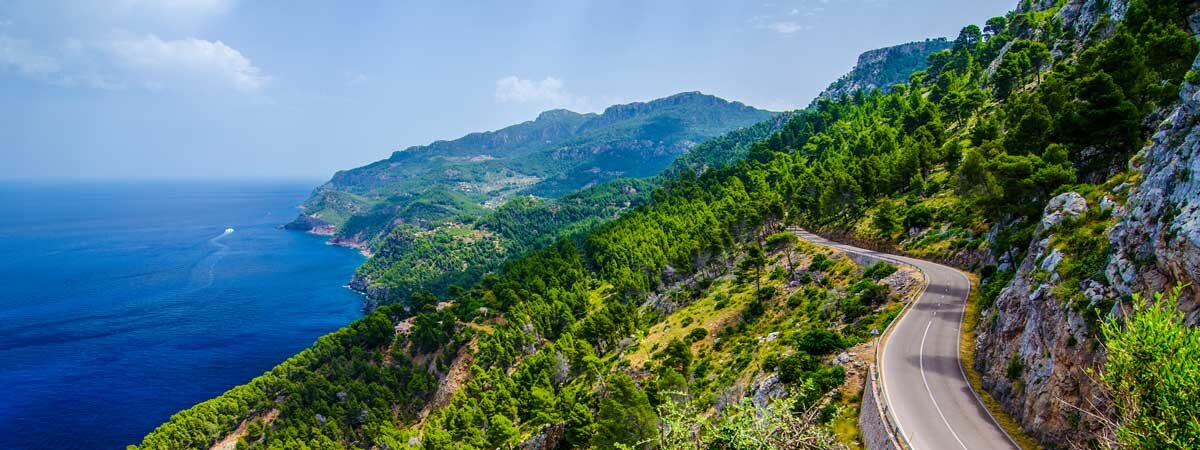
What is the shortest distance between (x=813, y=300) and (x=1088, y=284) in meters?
35.5

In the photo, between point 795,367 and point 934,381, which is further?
point 795,367

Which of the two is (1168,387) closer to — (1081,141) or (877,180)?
(1081,141)

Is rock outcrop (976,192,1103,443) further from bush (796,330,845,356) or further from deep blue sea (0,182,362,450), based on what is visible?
deep blue sea (0,182,362,450)

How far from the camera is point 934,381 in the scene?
3325 centimetres

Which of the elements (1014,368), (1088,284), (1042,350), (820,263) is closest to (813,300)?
(820,263)

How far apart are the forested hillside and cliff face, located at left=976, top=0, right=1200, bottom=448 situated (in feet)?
0.60

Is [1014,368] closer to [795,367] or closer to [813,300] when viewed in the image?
[795,367]

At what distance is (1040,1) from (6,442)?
273m

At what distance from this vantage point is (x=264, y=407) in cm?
10556

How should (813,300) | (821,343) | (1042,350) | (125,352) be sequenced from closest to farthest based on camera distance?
(1042,350), (821,343), (813,300), (125,352)

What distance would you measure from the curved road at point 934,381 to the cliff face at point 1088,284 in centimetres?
181

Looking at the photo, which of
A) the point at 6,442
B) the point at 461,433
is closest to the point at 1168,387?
the point at 461,433

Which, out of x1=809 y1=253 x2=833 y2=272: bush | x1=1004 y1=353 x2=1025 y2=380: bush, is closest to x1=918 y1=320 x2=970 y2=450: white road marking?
x1=1004 y1=353 x2=1025 y2=380: bush

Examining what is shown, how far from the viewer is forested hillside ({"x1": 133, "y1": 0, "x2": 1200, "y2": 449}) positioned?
85.2ft
